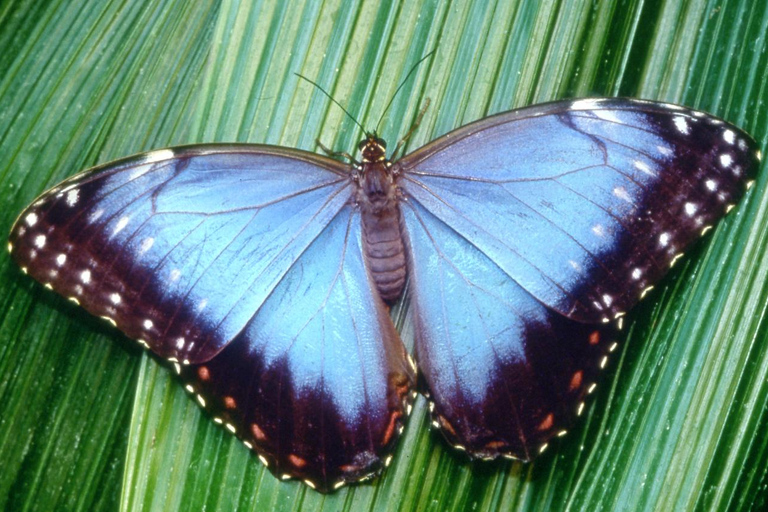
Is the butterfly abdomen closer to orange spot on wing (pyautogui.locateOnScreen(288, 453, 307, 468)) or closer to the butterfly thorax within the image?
the butterfly thorax

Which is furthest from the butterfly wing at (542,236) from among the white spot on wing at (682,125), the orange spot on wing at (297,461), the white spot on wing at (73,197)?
the white spot on wing at (73,197)

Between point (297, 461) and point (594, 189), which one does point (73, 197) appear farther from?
point (594, 189)

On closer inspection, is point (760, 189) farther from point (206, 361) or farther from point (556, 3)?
point (206, 361)

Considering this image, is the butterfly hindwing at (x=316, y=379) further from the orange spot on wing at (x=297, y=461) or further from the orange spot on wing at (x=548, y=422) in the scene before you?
the orange spot on wing at (x=548, y=422)

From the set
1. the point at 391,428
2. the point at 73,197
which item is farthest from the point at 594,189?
the point at 73,197

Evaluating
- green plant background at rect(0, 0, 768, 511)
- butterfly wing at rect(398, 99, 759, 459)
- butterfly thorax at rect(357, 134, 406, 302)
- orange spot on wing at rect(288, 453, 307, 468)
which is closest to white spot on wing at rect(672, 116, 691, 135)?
butterfly wing at rect(398, 99, 759, 459)

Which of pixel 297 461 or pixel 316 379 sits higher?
pixel 316 379

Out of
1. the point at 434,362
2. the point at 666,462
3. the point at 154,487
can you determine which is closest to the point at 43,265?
the point at 154,487
